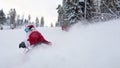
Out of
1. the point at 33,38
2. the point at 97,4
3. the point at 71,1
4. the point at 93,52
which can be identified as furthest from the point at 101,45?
the point at 97,4

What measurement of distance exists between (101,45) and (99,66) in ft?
3.80

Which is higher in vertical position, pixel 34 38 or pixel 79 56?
pixel 34 38

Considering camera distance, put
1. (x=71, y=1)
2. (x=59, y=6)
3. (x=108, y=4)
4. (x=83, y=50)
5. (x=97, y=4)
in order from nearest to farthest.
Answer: (x=83, y=50)
(x=108, y=4)
(x=71, y=1)
(x=97, y=4)
(x=59, y=6)

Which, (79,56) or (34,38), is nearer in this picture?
(79,56)

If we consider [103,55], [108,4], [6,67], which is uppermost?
[108,4]

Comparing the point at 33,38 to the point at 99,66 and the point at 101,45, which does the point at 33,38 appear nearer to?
the point at 101,45

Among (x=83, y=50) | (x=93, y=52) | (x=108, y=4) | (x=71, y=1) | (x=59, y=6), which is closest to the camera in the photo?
(x=93, y=52)

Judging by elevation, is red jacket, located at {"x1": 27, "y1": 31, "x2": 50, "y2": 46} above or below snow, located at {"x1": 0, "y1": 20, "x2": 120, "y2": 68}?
above

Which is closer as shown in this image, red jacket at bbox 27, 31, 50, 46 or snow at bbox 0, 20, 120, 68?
snow at bbox 0, 20, 120, 68

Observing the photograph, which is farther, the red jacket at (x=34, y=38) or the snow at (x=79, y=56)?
the red jacket at (x=34, y=38)

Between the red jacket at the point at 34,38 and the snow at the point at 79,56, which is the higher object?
the red jacket at the point at 34,38

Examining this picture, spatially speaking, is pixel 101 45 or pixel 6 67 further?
pixel 6 67

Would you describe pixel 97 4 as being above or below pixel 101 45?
above

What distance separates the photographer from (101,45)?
714cm
